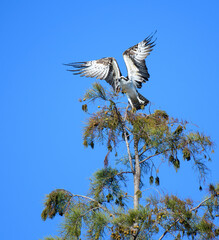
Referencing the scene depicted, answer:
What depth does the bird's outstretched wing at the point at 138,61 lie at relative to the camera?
11070mm

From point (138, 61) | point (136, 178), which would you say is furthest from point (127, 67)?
point (136, 178)

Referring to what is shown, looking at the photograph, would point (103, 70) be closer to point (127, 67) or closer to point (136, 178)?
point (127, 67)

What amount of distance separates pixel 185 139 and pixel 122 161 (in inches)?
43.0

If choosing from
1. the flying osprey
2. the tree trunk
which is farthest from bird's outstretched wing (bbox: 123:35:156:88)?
the tree trunk

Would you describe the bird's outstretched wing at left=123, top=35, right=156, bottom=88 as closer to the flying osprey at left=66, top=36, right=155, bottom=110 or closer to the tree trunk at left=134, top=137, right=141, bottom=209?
the flying osprey at left=66, top=36, right=155, bottom=110

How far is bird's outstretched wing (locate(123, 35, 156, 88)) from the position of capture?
11070 millimetres

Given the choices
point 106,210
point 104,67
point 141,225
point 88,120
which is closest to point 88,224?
point 106,210

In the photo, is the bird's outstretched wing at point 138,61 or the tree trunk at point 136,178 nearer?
the tree trunk at point 136,178

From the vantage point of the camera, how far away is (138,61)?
11.4m

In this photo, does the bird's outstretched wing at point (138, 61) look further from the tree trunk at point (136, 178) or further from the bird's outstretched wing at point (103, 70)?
the tree trunk at point (136, 178)

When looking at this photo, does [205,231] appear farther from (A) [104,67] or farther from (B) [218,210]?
(A) [104,67]

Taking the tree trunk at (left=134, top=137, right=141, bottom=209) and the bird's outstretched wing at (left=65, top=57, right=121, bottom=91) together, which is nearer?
the tree trunk at (left=134, top=137, right=141, bottom=209)

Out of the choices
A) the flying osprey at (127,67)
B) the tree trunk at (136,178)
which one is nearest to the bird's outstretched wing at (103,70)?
the flying osprey at (127,67)

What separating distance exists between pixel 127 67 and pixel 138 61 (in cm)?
24
